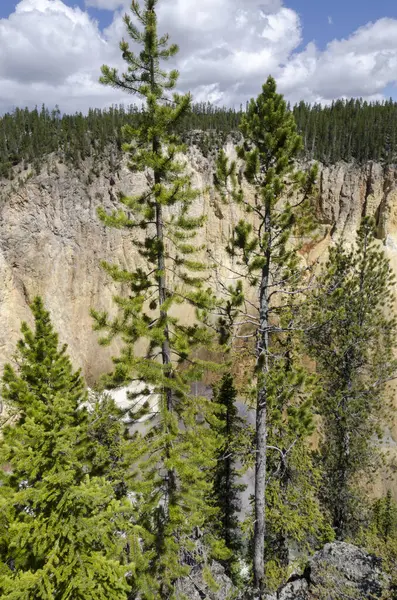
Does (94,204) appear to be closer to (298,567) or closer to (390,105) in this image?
(298,567)

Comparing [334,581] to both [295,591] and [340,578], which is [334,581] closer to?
[340,578]

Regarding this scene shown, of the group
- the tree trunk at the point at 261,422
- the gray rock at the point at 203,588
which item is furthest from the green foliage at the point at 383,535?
the gray rock at the point at 203,588

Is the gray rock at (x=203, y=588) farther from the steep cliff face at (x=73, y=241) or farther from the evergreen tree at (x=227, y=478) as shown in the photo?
the steep cliff face at (x=73, y=241)

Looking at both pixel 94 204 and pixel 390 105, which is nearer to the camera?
pixel 94 204

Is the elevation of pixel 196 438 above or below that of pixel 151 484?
above

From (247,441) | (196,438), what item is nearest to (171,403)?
(196,438)

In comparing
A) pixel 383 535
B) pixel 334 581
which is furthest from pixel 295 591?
pixel 383 535

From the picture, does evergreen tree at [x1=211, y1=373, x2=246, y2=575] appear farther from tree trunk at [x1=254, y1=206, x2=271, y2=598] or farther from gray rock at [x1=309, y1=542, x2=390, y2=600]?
A: gray rock at [x1=309, y1=542, x2=390, y2=600]

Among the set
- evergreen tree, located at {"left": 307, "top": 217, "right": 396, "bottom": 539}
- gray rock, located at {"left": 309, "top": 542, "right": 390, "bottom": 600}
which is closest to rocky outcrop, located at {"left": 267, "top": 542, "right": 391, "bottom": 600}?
gray rock, located at {"left": 309, "top": 542, "right": 390, "bottom": 600}
